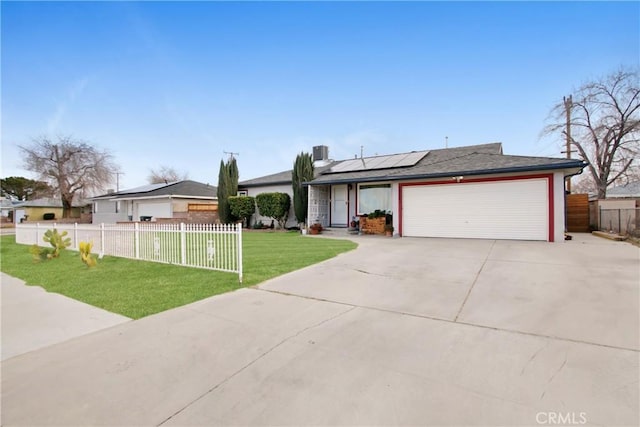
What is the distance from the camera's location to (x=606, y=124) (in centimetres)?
1942

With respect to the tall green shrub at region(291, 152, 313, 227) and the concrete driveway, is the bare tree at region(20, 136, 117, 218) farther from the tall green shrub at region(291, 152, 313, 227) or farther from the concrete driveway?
the concrete driveway

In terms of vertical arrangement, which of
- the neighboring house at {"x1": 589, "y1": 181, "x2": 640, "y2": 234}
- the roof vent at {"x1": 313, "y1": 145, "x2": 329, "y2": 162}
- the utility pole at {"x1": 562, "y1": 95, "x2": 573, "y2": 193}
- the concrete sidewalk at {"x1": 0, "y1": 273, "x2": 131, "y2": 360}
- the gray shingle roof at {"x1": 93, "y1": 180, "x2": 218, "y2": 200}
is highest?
the utility pole at {"x1": 562, "y1": 95, "x2": 573, "y2": 193}

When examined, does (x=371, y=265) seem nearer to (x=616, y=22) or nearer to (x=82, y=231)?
(x=82, y=231)

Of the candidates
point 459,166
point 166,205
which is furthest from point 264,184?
point 459,166

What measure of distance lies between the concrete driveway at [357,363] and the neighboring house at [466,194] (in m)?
6.49

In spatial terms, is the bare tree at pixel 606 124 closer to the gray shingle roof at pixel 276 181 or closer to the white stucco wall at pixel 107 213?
the gray shingle roof at pixel 276 181

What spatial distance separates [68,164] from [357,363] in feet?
115

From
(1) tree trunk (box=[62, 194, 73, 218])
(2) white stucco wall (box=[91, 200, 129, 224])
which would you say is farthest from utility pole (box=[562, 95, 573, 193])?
(1) tree trunk (box=[62, 194, 73, 218])

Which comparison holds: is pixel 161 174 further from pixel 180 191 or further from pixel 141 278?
pixel 141 278

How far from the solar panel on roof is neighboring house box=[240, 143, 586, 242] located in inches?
2.3

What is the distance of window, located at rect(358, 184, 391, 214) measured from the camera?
562 inches

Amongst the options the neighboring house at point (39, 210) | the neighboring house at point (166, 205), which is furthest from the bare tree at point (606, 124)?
the neighboring house at point (39, 210)

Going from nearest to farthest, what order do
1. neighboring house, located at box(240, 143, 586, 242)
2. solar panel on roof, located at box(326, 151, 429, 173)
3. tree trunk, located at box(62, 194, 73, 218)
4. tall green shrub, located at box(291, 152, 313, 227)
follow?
neighboring house, located at box(240, 143, 586, 242) < solar panel on roof, located at box(326, 151, 429, 173) < tall green shrub, located at box(291, 152, 313, 227) < tree trunk, located at box(62, 194, 73, 218)

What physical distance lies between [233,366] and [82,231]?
11.0m
